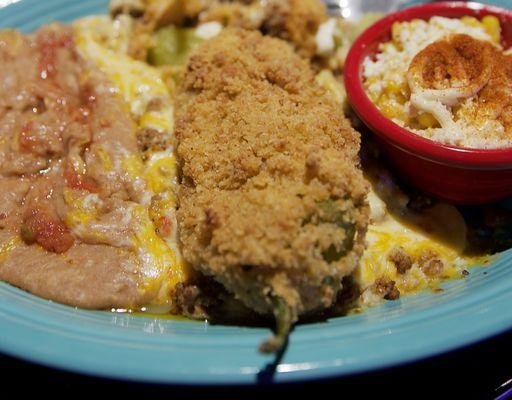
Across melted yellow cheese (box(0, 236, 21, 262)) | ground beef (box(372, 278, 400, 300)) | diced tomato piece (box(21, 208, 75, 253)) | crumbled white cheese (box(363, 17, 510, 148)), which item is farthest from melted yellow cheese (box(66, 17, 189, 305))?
crumbled white cheese (box(363, 17, 510, 148))

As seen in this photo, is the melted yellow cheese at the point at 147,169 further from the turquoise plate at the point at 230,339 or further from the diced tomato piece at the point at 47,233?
the turquoise plate at the point at 230,339

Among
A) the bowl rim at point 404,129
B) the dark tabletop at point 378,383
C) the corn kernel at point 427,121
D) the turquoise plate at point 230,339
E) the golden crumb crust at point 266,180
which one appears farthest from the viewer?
the corn kernel at point 427,121

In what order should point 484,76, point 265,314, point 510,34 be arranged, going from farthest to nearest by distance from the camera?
point 510,34 < point 484,76 < point 265,314

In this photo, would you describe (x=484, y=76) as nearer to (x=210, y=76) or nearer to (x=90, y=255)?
(x=210, y=76)

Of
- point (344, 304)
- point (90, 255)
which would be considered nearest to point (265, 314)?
point (344, 304)

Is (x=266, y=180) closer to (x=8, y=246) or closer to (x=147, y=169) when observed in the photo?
(x=147, y=169)

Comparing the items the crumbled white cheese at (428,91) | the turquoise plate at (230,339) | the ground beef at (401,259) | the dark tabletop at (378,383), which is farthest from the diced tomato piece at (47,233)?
the crumbled white cheese at (428,91)

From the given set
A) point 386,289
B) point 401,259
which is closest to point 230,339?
point 386,289
